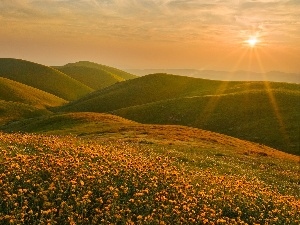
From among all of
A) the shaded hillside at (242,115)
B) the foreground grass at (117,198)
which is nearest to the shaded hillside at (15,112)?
the shaded hillside at (242,115)

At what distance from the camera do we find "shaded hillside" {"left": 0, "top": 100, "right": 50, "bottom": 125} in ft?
372

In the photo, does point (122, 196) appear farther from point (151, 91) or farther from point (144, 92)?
point (151, 91)

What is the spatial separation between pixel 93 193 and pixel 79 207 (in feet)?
3.38

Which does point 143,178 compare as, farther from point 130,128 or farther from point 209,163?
point 130,128

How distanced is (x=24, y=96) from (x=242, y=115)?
10491cm

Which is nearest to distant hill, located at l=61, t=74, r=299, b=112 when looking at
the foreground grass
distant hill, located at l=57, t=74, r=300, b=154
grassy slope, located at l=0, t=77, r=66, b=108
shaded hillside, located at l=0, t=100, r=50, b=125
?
distant hill, located at l=57, t=74, r=300, b=154

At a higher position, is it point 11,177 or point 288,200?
point 11,177

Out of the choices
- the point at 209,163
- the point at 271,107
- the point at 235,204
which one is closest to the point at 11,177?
the point at 235,204

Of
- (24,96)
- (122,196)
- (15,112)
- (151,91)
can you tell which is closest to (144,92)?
(151,91)

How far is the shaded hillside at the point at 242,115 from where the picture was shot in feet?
270

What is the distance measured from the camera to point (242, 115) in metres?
98.3

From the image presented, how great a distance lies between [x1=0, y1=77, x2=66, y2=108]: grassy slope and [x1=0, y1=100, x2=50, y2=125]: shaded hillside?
28.2m

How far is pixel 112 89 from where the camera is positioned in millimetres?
176625

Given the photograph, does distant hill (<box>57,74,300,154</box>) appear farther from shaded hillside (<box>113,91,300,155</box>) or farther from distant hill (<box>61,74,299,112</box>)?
distant hill (<box>61,74,299,112</box>)
